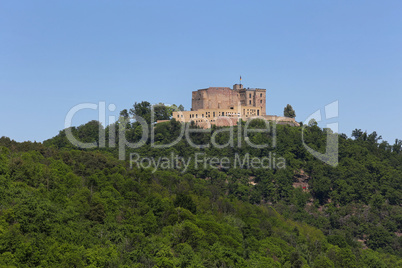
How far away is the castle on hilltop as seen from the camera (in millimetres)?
139625

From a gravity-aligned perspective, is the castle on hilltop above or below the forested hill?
above

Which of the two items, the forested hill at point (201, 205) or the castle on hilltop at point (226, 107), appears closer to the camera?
the forested hill at point (201, 205)

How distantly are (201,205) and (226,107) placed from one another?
54773 millimetres

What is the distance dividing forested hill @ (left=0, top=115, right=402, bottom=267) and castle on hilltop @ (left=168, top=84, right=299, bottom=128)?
3.27 meters

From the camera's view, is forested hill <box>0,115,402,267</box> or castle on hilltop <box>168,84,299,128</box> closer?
forested hill <box>0,115,402,267</box>

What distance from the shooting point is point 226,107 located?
14312cm

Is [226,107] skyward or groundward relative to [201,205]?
skyward

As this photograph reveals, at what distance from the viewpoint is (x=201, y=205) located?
90125 millimetres

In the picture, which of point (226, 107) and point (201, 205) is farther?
point (226, 107)

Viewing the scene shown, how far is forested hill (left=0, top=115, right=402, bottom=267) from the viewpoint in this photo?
2589 inches

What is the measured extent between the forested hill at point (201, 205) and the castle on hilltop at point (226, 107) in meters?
3.27

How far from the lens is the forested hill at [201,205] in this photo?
216ft

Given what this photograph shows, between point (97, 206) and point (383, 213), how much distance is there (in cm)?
6146

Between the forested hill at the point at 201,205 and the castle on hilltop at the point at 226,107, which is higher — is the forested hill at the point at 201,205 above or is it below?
below
